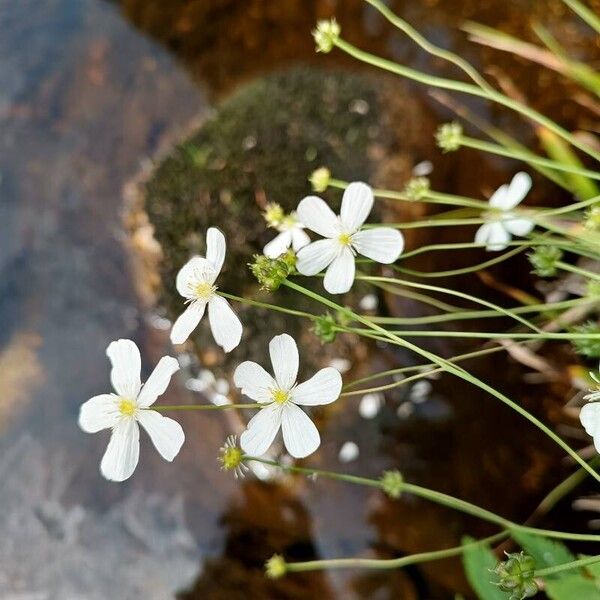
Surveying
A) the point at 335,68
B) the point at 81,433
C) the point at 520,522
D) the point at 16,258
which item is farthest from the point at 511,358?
the point at 16,258

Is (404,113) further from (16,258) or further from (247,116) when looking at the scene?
(16,258)

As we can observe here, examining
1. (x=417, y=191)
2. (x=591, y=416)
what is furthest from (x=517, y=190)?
(x=591, y=416)

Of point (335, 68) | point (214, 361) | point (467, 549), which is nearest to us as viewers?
point (467, 549)

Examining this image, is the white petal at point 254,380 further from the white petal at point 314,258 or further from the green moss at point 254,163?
the green moss at point 254,163

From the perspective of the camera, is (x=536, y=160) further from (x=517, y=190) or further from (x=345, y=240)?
(x=345, y=240)

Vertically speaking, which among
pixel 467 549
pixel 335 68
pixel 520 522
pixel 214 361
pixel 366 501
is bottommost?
pixel 520 522

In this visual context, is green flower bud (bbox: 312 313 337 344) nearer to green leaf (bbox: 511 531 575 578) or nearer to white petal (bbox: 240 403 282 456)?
white petal (bbox: 240 403 282 456)
